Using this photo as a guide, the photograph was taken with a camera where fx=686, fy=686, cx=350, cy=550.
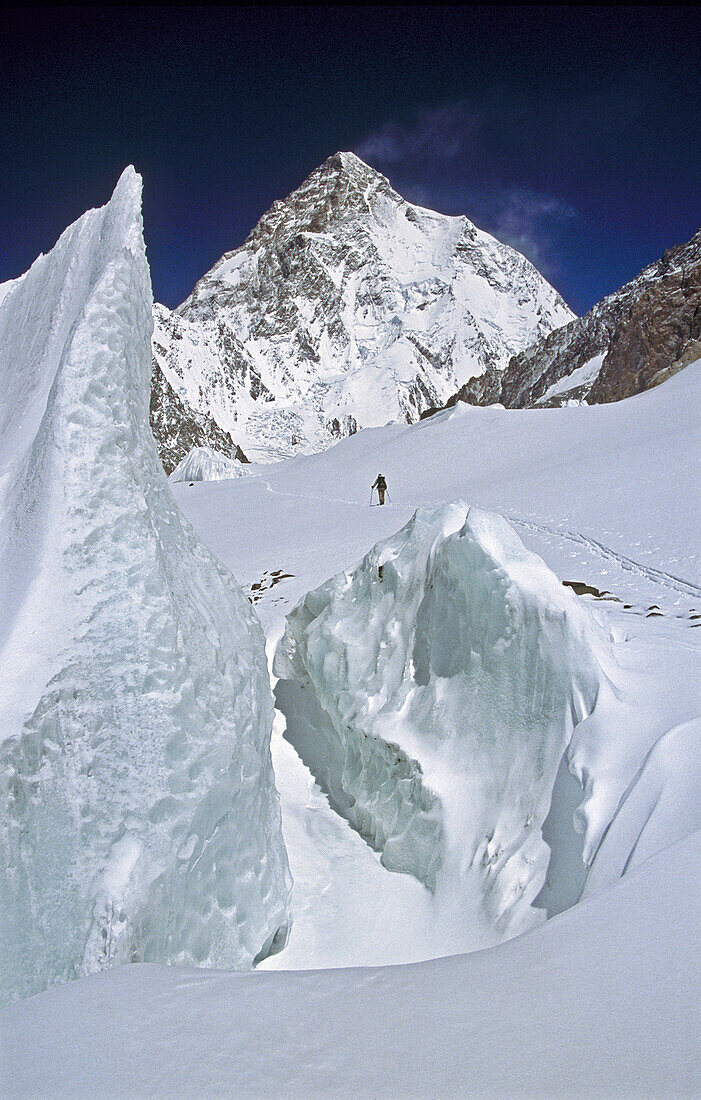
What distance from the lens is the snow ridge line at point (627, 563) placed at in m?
8.05

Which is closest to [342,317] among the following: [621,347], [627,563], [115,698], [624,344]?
[621,347]

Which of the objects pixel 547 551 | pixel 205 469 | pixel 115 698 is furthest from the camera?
pixel 205 469

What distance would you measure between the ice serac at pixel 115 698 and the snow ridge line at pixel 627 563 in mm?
5801

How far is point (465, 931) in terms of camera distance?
12.3 feet

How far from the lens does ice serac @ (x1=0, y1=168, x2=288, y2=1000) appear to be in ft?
9.47

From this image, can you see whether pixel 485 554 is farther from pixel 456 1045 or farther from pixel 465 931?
pixel 456 1045

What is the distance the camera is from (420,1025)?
5.91 feet

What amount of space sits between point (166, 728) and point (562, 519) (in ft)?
34.6

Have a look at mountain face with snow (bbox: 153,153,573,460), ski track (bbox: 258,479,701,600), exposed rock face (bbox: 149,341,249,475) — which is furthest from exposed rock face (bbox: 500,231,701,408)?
mountain face with snow (bbox: 153,153,573,460)

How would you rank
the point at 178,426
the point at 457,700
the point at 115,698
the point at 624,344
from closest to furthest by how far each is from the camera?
the point at 115,698 → the point at 457,700 → the point at 624,344 → the point at 178,426

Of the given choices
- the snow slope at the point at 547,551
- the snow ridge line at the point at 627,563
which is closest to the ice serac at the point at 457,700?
the snow slope at the point at 547,551

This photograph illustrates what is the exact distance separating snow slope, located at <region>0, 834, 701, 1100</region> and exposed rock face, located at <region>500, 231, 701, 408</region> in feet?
A: 108

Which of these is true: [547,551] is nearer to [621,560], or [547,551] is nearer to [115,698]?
[621,560]

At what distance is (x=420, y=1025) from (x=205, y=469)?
26783 mm
